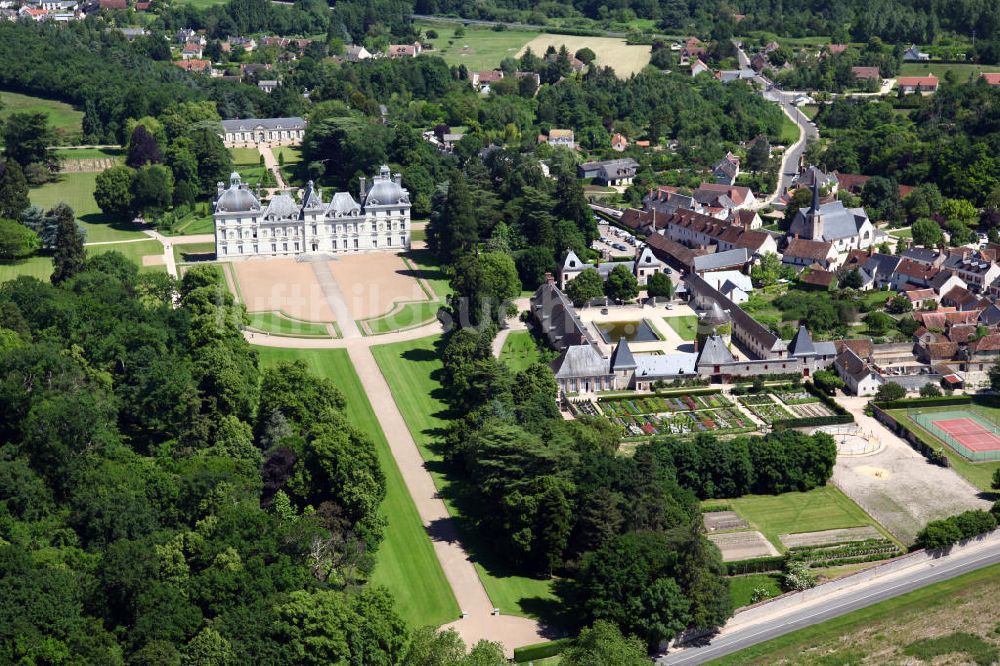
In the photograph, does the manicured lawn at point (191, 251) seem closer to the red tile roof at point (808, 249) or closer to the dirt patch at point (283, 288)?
the dirt patch at point (283, 288)

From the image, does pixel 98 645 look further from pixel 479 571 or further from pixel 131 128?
pixel 131 128

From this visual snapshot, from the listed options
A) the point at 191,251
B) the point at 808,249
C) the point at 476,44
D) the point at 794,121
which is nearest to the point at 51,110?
the point at 191,251

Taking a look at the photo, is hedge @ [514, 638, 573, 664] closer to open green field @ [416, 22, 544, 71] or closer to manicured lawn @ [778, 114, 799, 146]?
manicured lawn @ [778, 114, 799, 146]

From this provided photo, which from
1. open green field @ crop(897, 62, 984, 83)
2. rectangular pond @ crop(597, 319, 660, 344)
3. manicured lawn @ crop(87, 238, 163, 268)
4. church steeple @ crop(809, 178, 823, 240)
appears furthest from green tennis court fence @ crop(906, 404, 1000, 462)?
open green field @ crop(897, 62, 984, 83)

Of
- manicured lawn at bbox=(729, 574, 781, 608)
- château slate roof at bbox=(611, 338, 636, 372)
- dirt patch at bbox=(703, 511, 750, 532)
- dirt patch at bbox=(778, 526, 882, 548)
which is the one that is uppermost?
château slate roof at bbox=(611, 338, 636, 372)

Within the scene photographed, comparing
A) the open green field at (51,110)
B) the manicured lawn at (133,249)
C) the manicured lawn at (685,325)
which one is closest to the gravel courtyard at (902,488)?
the manicured lawn at (685,325)

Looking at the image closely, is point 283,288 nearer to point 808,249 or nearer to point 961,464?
point 808,249

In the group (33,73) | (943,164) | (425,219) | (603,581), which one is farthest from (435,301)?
(33,73)
